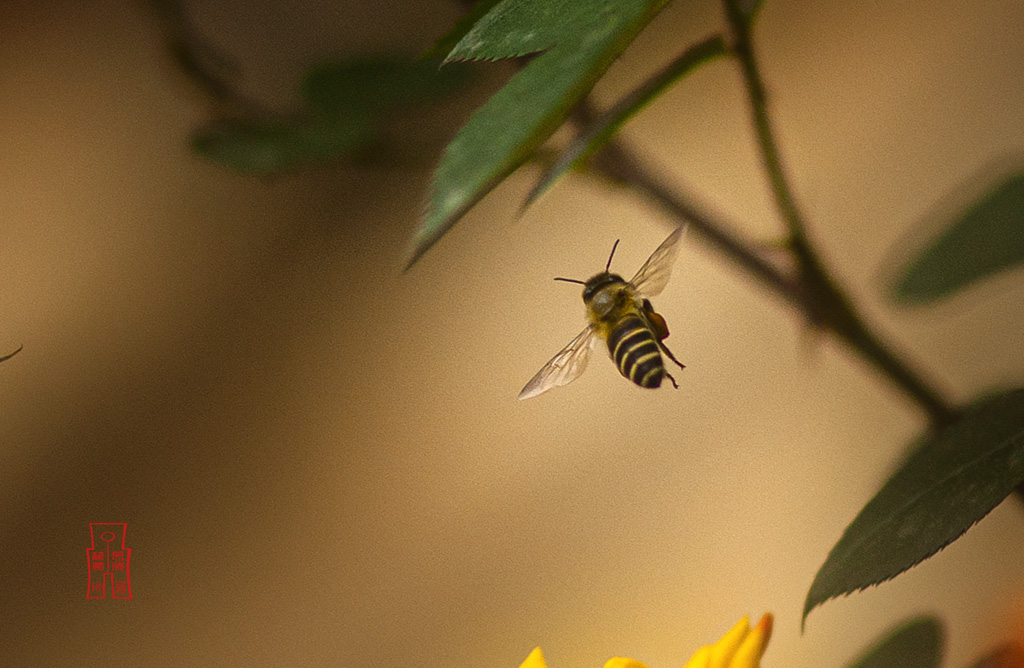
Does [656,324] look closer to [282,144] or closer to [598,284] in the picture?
[598,284]

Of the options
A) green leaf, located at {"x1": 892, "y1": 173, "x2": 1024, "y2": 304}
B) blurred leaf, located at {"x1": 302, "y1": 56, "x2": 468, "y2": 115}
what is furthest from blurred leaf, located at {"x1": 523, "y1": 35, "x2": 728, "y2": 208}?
blurred leaf, located at {"x1": 302, "y1": 56, "x2": 468, "y2": 115}

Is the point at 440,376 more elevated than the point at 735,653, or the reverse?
the point at 440,376

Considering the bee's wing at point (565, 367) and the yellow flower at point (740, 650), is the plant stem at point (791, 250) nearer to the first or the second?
the bee's wing at point (565, 367)

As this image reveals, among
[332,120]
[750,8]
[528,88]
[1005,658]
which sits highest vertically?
[332,120]

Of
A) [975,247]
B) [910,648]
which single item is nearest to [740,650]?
[910,648]

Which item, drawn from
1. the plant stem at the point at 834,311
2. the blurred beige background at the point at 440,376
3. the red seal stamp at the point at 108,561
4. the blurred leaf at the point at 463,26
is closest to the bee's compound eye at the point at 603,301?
the plant stem at the point at 834,311

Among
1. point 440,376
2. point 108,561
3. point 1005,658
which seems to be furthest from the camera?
point 440,376

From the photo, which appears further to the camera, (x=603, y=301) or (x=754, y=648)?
(x=603, y=301)
